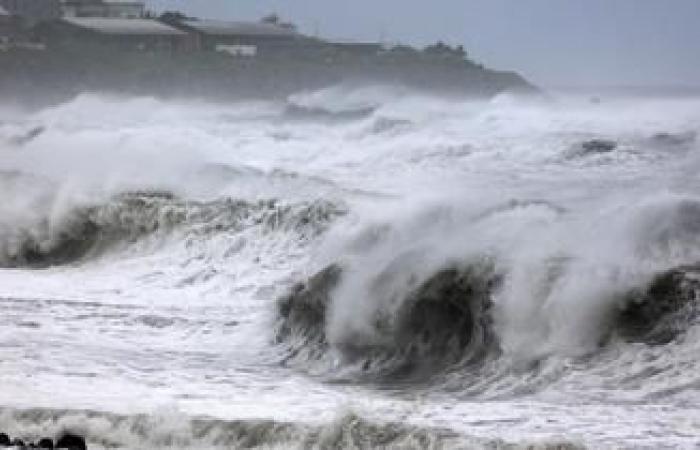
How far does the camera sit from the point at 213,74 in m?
69.5

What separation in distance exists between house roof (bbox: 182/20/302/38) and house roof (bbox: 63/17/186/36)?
5.97 feet

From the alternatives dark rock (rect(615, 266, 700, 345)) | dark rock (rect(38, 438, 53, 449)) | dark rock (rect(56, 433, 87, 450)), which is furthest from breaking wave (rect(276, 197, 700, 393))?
dark rock (rect(38, 438, 53, 449))

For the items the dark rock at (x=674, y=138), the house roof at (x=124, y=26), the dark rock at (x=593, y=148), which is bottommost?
the dark rock at (x=593, y=148)

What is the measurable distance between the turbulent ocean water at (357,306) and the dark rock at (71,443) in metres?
→ 0.31

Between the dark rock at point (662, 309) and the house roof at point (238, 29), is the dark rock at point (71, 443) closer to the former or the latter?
the dark rock at point (662, 309)

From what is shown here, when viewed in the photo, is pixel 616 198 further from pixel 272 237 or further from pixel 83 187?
pixel 83 187

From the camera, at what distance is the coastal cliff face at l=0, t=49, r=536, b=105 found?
2534 inches

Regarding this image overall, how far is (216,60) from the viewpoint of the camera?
7056cm

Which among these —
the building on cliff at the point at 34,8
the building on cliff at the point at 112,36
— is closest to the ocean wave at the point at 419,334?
the building on cliff at the point at 112,36

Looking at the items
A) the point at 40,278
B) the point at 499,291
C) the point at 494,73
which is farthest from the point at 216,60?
the point at 499,291

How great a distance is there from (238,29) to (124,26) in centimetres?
706

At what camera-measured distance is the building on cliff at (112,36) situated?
68.4 meters

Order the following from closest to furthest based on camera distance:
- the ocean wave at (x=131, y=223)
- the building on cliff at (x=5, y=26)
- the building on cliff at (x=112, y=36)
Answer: the ocean wave at (x=131, y=223) → the building on cliff at (x=5, y=26) → the building on cliff at (x=112, y=36)

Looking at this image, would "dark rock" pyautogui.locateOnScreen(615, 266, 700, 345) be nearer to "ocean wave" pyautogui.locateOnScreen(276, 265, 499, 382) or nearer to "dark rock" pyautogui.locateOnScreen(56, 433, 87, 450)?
"ocean wave" pyautogui.locateOnScreen(276, 265, 499, 382)
